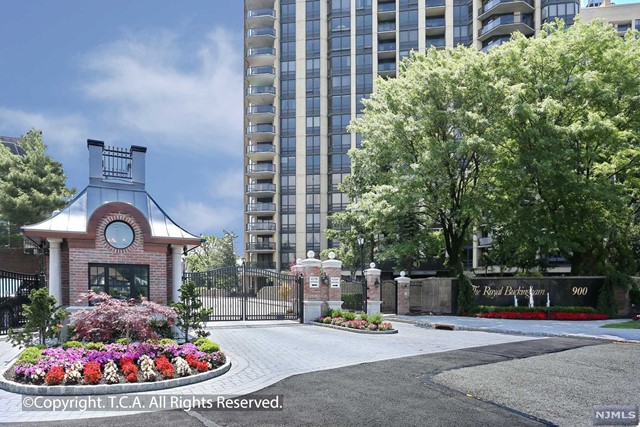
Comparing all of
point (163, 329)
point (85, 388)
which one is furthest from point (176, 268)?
point (85, 388)

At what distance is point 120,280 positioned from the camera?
15273 millimetres

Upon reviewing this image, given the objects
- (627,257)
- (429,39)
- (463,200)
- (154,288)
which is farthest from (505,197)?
(429,39)

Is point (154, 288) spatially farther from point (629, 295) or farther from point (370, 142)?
point (629, 295)

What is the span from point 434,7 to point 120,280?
201ft

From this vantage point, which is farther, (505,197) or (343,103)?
(343,103)

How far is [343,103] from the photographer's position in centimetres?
6875

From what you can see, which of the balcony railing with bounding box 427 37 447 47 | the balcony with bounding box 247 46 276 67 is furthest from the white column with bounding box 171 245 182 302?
the balcony with bounding box 247 46 276 67

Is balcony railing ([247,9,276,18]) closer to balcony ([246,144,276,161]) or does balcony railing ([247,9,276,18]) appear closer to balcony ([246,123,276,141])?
balcony ([246,123,276,141])

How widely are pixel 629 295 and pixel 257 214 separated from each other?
47.3m

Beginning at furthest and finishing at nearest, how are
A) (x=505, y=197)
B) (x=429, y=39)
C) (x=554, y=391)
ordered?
(x=429, y=39)
(x=505, y=197)
(x=554, y=391)

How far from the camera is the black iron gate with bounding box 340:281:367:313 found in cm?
3045

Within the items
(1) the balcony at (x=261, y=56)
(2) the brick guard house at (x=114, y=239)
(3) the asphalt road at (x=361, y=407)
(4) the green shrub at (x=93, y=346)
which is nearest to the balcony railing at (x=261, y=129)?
(1) the balcony at (x=261, y=56)

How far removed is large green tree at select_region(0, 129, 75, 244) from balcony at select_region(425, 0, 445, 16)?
46.4 m

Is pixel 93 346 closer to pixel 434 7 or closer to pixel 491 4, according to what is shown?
pixel 491 4
